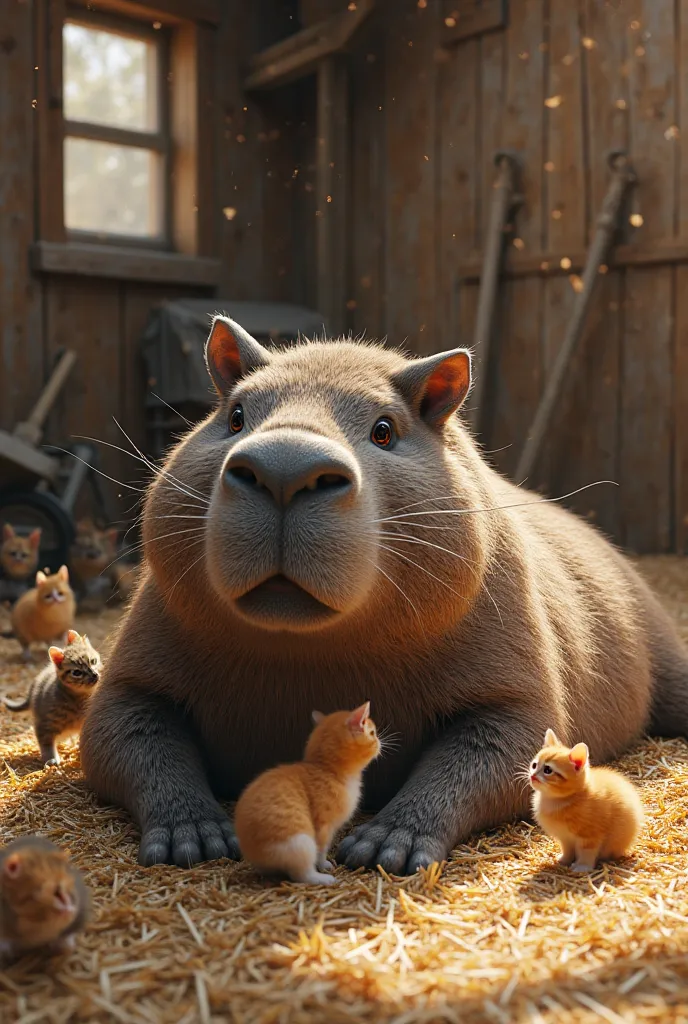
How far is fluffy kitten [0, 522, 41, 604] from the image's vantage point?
582 cm

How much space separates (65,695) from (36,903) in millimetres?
1495

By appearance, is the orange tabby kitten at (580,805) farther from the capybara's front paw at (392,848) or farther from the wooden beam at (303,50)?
the wooden beam at (303,50)

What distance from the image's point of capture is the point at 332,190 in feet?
26.1

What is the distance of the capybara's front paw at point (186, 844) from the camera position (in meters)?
2.31

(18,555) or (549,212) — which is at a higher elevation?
(549,212)

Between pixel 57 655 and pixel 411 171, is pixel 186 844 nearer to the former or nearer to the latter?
pixel 57 655

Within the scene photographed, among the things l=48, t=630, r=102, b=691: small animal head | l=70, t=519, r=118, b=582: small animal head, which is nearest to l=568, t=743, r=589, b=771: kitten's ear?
l=48, t=630, r=102, b=691: small animal head

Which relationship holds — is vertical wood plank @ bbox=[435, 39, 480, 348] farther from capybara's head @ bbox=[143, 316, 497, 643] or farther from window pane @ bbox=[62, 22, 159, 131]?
capybara's head @ bbox=[143, 316, 497, 643]

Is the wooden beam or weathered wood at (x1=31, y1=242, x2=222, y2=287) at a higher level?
the wooden beam

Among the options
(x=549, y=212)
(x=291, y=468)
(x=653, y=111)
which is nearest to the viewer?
(x=291, y=468)

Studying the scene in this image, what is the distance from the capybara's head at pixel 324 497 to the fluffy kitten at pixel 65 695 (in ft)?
2.44

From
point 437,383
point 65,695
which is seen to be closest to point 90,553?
point 65,695

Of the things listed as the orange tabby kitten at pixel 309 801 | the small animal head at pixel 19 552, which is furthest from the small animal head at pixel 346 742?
the small animal head at pixel 19 552

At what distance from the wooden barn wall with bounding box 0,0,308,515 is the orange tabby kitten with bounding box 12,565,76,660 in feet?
8.72
